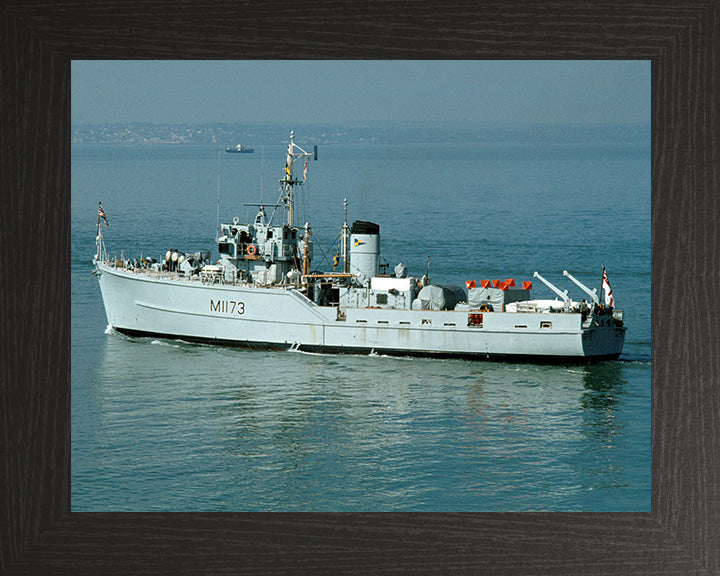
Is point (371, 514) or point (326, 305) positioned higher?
point (326, 305)

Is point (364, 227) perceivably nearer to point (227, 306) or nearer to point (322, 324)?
point (322, 324)

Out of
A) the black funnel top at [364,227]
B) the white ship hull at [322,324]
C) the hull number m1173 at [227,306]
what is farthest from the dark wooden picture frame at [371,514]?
the black funnel top at [364,227]

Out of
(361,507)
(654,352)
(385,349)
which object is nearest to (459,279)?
(385,349)

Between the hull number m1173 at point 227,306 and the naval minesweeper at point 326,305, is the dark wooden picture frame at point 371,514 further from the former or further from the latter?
the hull number m1173 at point 227,306

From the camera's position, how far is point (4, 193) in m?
3.67

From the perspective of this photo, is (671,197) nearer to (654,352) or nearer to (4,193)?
(654,352)

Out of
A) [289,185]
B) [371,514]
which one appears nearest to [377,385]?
[289,185]

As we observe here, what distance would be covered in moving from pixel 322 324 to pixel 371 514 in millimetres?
12603

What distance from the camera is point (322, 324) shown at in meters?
16.3

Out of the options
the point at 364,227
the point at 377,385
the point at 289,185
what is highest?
the point at 289,185

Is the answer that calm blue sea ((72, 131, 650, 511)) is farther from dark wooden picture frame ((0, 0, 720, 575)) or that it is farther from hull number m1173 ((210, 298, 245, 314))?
dark wooden picture frame ((0, 0, 720, 575))

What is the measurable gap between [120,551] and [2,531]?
0.39 metres

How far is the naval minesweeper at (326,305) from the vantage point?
15.3 metres

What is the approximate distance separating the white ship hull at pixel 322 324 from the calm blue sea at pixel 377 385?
30cm
